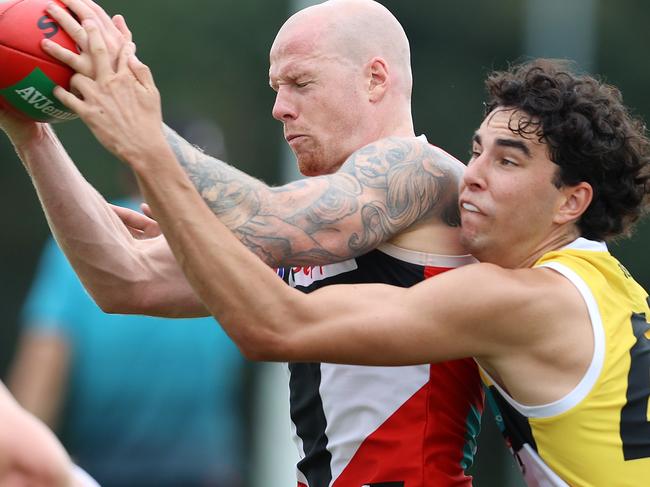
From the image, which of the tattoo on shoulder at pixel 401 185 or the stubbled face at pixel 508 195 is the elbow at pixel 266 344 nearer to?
the tattoo on shoulder at pixel 401 185

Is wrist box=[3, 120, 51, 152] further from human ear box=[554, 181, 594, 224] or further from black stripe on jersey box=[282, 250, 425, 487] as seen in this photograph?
human ear box=[554, 181, 594, 224]

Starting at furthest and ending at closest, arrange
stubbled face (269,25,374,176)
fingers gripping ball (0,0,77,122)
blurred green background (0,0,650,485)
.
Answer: blurred green background (0,0,650,485)
stubbled face (269,25,374,176)
fingers gripping ball (0,0,77,122)

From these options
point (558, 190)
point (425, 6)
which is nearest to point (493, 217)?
point (558, 190)

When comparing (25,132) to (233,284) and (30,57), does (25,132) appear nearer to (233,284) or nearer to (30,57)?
(30,57)

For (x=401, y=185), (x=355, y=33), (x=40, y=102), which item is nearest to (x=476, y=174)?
(x=401, y=185)

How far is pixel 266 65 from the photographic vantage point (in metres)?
13.2

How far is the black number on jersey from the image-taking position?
4.29 metres

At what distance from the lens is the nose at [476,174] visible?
176 inches

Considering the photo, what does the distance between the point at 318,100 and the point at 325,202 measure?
586 mm

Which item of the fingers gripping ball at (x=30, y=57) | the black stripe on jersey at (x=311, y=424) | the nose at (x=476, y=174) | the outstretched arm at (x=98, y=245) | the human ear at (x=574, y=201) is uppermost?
the fingers gripping ball at (x=30, y=57)

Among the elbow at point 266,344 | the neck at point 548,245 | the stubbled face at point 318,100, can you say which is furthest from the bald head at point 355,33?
the elbow at point 266,344

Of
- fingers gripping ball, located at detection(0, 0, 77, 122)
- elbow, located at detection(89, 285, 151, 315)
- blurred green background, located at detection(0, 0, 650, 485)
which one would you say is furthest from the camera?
blurred green background, located at detection(0, 0, 650, 485)

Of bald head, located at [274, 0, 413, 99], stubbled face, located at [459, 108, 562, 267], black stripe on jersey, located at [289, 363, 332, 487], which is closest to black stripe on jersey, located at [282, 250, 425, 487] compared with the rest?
black stripe on jersey, located at [289, 363, 332, 487]

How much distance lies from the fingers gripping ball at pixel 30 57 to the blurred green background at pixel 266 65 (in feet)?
23.7
